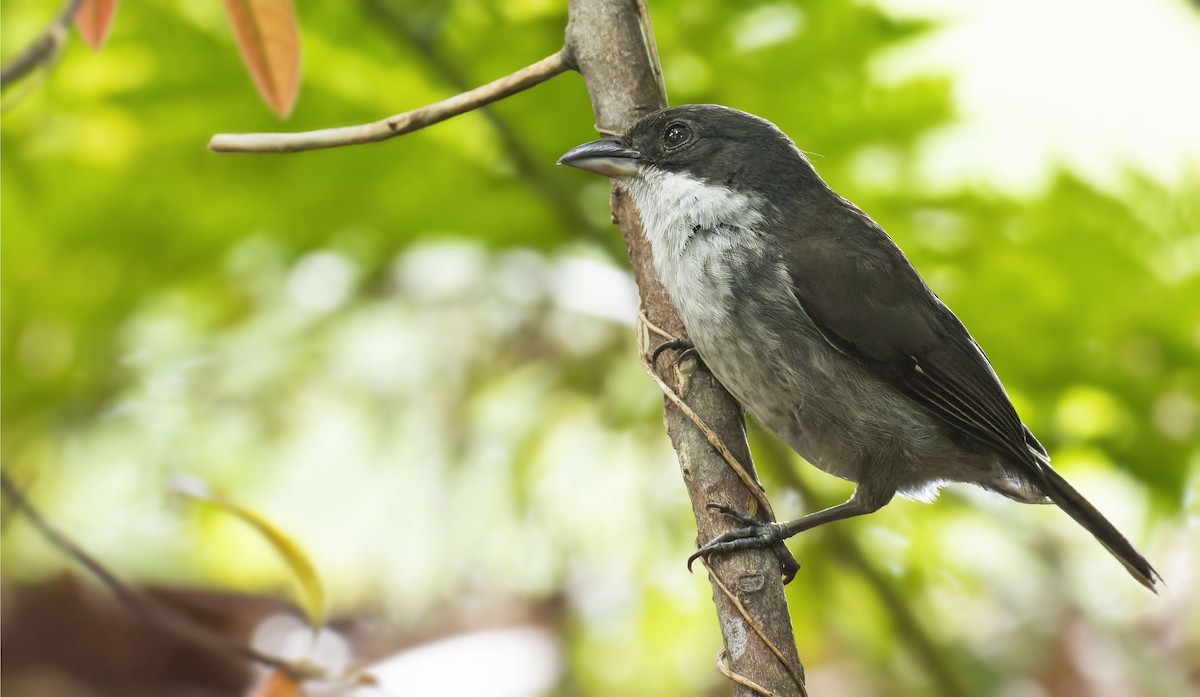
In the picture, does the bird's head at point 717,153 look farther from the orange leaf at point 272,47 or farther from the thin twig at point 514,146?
the thin twig at point 514,146

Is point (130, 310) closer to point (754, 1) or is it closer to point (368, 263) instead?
point (368, 263)

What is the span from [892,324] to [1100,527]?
71 centimetres

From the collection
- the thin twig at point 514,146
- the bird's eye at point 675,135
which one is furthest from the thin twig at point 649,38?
the thin twig at point 514,146

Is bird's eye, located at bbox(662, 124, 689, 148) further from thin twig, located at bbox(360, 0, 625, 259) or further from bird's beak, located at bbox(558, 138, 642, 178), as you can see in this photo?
thin twig, located at bbox(360, 0, 625, 259)

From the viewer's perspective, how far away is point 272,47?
7.51 ft

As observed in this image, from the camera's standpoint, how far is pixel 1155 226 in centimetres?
389

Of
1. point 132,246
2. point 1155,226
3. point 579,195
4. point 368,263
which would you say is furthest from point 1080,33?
point 132,246

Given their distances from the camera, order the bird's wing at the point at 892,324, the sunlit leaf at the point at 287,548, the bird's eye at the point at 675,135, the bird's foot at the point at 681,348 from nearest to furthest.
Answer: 1. the bird's foot at the point at 681,348
2. the sunlit leaf at the point at 287,548
3. the bird's wing at the point at 892,324
4. the bird's eye at the point at 675,135

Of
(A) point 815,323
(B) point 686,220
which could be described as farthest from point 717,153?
(A) point 815,323

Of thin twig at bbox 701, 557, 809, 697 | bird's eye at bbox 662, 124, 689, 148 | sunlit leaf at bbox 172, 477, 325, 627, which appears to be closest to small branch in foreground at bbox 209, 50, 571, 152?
bird's eye at bbox 662, 124, 689, 148

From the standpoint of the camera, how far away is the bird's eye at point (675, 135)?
272cm

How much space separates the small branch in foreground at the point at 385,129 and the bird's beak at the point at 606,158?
1.39ft

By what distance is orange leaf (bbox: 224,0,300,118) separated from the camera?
226 cm

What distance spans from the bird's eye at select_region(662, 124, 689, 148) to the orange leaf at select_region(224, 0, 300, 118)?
91cm
